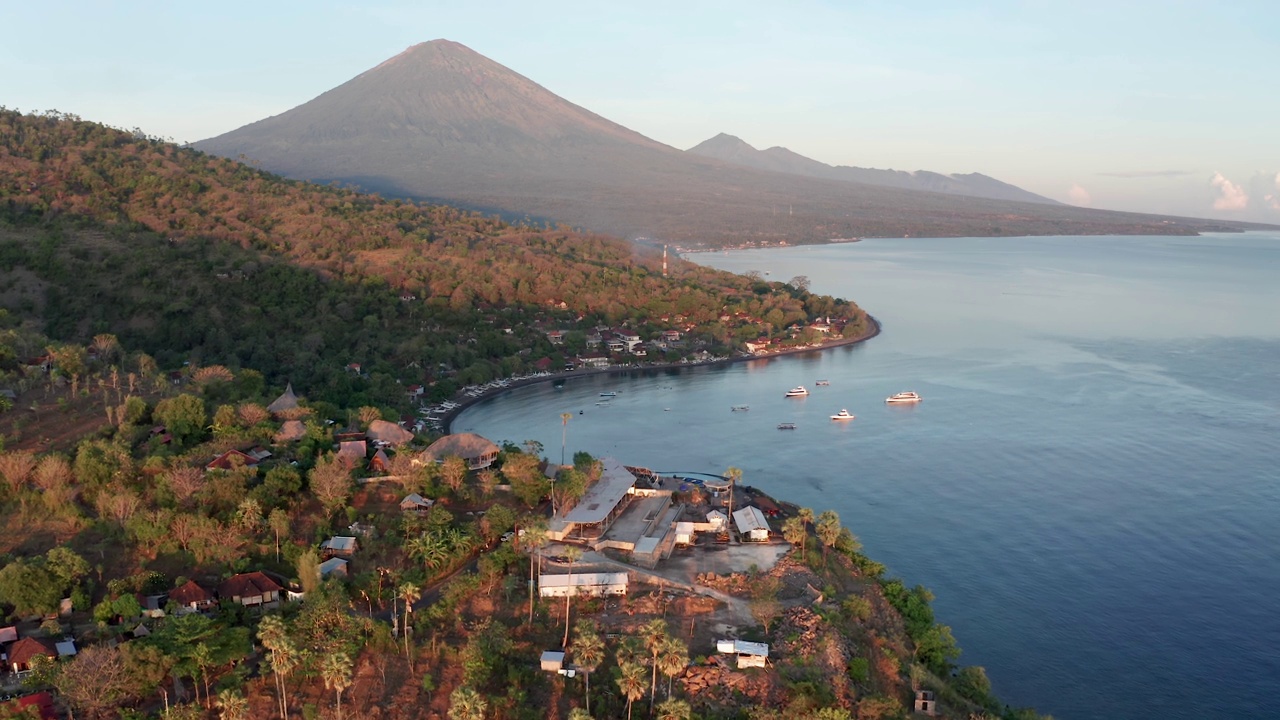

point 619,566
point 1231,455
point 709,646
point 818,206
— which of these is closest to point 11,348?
point 619,566

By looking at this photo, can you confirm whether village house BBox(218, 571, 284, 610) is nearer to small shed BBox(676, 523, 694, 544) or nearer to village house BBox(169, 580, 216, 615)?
village house BBox(169, 580, 216, 615)

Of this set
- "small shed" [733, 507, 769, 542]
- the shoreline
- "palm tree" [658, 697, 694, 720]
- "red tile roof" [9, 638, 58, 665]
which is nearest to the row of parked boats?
the shoreline

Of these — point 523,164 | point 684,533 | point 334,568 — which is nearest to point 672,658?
point 684,533

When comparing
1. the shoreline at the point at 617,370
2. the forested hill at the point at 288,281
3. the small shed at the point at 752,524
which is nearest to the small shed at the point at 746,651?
the small shed at the point at 752,524

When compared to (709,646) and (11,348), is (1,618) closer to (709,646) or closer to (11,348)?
(709,646)

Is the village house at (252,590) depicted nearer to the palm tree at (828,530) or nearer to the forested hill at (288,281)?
the palm tree at (828,530)

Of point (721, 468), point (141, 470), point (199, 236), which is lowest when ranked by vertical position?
point (721, 468)

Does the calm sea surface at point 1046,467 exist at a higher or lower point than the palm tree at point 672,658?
lower
